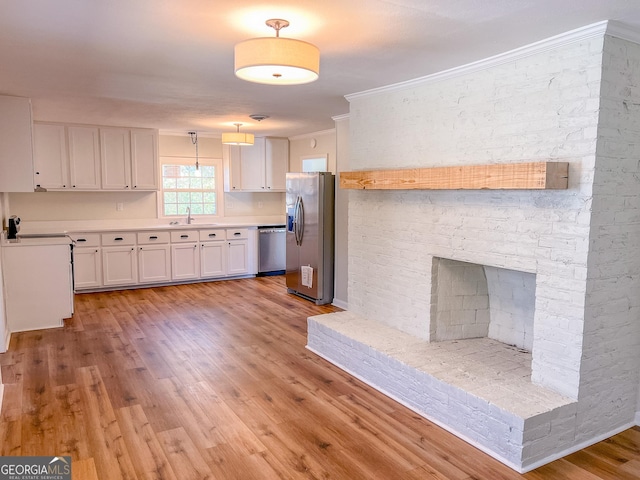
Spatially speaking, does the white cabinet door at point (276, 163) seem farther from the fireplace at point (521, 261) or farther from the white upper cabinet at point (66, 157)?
the fireplace at point (521, 261)

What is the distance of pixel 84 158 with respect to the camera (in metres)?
6.39

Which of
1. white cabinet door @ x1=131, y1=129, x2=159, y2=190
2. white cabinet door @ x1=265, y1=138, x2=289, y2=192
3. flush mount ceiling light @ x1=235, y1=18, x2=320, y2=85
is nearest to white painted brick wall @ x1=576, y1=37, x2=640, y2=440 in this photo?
flush mount ceiling light @ x1=235, y1=18, x2=320, y2=85

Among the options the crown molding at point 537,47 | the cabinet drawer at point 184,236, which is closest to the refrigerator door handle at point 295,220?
the cabinet drawer at point 184,236

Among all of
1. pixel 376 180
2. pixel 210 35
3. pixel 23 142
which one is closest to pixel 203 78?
pixel 210 35

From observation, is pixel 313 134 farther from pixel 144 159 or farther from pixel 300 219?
pixel 144 159

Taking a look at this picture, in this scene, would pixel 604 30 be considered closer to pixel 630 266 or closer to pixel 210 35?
pixel 630 266

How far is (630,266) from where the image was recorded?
9.00ft

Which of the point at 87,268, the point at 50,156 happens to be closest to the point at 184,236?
the point at 87,268

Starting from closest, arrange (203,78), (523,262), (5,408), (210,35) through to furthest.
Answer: (210,35) → (523,262) → (5,408) → (203,78)

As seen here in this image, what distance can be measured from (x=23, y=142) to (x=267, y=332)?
2.95 metres

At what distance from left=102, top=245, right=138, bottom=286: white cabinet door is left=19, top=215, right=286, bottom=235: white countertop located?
29cm

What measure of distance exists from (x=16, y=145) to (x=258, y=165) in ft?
12.5

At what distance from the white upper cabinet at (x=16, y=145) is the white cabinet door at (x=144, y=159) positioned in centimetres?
216

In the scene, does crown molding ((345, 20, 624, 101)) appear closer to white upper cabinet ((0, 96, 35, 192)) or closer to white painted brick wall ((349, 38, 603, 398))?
white painted brick wall ((349, 38, 603, 398))
